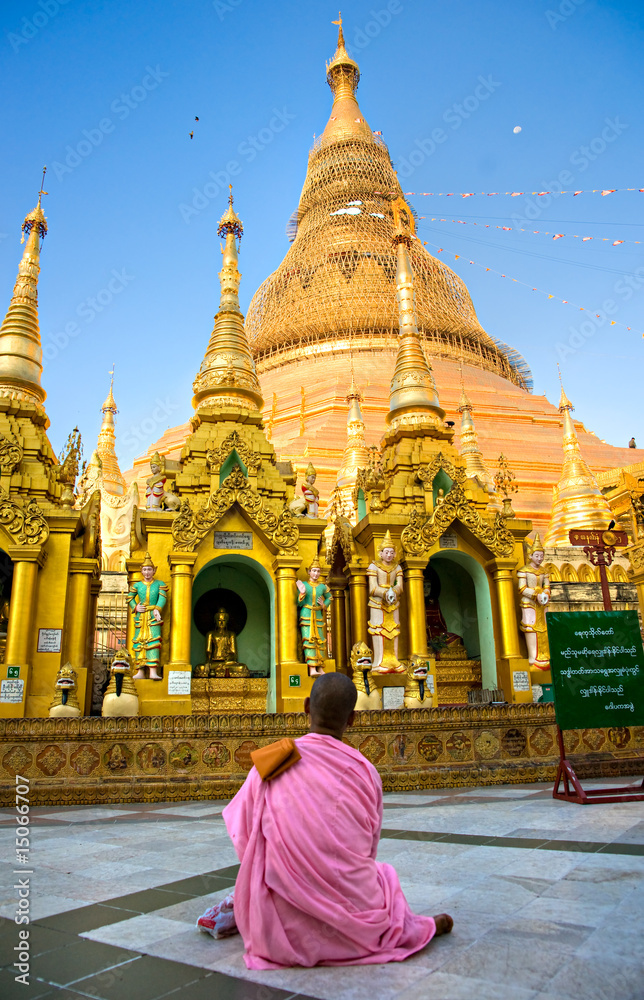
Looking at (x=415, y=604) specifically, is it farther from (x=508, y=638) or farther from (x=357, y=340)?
(x=357, y=340)

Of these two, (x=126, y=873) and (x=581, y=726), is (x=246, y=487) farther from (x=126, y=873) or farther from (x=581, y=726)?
(x=126, y=873)

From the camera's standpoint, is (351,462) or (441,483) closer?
(441,483)

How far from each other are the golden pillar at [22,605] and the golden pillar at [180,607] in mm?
2315

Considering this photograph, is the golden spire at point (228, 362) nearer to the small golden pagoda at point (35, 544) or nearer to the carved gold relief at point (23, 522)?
the small golden pagoda at point (35, 544)

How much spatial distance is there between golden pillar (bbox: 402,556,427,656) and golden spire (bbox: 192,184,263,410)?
17.8ft

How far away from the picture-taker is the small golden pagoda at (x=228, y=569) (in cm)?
1243

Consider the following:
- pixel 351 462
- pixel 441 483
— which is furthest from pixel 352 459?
pixel 441 483

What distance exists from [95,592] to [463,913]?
40.8ft

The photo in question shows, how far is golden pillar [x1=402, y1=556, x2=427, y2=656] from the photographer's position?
44.4 ft

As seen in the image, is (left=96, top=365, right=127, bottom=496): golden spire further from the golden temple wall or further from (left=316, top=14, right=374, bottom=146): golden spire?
(left=316, top=14, right=374, bottom=146): golden spire

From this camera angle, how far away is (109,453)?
33125mm

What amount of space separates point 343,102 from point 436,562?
153ft

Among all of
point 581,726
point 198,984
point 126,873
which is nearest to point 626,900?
point 198,984

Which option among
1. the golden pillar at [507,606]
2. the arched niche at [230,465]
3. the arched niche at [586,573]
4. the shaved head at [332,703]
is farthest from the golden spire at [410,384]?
the shaved head at [332,703]
